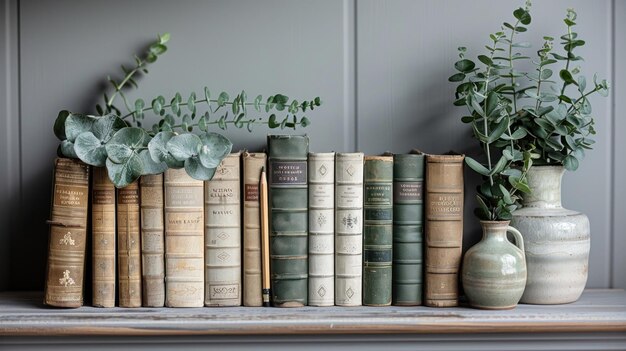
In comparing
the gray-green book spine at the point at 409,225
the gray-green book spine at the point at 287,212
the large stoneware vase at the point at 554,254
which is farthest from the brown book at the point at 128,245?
the large stoneware vase at the point at 554,254

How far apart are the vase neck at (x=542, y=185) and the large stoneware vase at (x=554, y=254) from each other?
0.03 metres

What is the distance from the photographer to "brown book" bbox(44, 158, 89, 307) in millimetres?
1258

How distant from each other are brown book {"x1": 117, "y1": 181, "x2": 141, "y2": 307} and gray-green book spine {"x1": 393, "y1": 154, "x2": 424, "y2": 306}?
0.48 metres

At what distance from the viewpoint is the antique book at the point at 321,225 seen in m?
1.30

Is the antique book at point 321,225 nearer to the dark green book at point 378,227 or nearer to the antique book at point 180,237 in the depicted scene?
the dark green book at point 378,227

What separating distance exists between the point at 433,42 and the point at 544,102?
0.26 meters

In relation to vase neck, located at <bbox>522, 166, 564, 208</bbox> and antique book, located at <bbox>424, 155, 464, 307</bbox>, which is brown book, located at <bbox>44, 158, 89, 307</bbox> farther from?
vase neck, located at <bbox>522, 166, 564, 208</bbox>

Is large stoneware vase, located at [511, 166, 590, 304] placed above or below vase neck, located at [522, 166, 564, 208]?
below

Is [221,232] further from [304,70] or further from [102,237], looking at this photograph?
[304,70]

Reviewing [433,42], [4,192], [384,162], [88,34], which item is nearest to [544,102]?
[433,42]

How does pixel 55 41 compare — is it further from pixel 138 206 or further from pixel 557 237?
pixel 557 237

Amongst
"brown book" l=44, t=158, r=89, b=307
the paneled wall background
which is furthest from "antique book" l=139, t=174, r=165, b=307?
the paneled wall background

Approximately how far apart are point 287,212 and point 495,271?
0.38 metres

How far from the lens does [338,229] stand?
4.31ft
